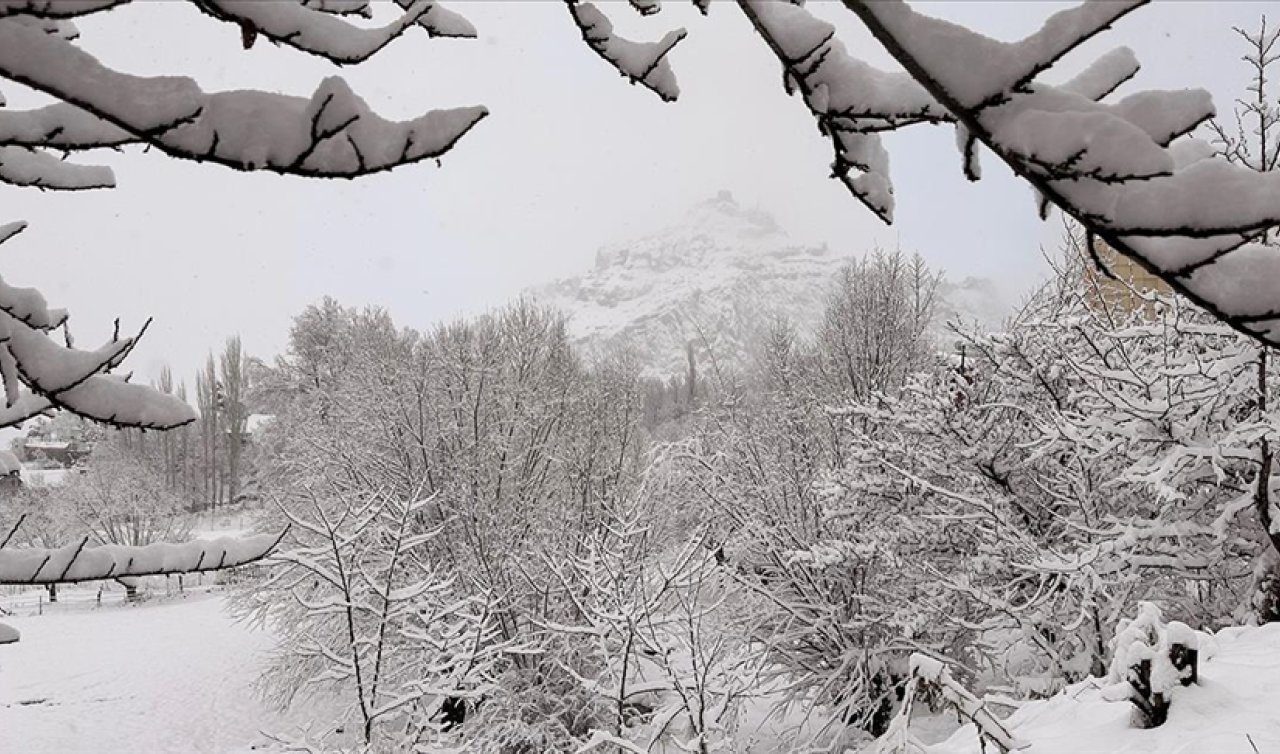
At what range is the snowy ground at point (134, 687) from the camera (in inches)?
531

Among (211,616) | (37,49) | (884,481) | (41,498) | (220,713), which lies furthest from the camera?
(41,498)

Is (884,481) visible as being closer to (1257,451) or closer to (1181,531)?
(1181,531)

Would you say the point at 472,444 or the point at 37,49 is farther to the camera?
the point at 472,444

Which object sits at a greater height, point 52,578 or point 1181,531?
point 52,578

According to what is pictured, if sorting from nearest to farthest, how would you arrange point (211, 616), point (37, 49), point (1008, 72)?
point (1008, 72) < point (37, 49) < point (211, 616)

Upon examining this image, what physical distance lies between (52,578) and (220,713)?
16.3 metres

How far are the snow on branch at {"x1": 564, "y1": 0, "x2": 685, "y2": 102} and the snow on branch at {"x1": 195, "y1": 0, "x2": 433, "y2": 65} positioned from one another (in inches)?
13.9

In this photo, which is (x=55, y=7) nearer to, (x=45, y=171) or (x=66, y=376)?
(x=66, y=376)

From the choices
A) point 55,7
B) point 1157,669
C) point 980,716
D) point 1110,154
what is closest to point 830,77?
point 1110,154

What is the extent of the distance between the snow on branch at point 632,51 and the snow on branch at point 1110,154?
59 cm

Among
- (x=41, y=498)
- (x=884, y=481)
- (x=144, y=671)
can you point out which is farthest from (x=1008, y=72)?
(x=41, y=498)

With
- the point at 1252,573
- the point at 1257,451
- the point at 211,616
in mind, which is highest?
the point at 1257,451

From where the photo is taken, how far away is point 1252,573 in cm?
684

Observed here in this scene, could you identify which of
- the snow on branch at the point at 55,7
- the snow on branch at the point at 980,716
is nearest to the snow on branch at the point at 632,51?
the snow on branch at the point at 55,7
